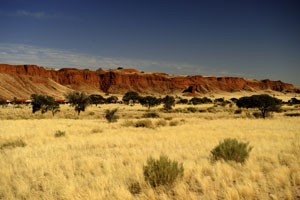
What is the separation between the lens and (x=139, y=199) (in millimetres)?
4332

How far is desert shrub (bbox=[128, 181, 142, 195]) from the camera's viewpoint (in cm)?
479

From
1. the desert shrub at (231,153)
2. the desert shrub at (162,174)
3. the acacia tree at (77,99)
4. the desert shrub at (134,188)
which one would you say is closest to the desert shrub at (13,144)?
the desert shrub at (134,188)

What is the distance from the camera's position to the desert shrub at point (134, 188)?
4.79 metres

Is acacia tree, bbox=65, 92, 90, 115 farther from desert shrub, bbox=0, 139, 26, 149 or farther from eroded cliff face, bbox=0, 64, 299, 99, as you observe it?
eroded cliff face, bbox=0, 64, 299, 99

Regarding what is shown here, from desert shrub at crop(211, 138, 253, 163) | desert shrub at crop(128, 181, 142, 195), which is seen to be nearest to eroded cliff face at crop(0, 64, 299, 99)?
desert shrub at crop(211, 138, 253, 163)

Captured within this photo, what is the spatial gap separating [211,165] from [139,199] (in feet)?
9.78

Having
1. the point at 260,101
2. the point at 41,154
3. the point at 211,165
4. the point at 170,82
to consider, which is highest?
the point at 170,82

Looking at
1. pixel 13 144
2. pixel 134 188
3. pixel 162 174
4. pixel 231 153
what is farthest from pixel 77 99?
pixel 162 174

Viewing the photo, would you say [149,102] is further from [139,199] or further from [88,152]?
[139,199]

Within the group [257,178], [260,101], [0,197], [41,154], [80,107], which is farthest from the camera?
[80,107]

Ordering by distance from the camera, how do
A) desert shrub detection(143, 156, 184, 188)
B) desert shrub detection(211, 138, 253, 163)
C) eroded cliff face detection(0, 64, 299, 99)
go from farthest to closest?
eroded cliff face detection(0, 64, 299, 99)
desert shrub detection(211, 138, 253, 163)
desert shrub detection(143, 156, 184, 188)

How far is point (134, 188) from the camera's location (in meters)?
4.94

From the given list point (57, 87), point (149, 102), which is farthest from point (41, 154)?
point (57, 87)

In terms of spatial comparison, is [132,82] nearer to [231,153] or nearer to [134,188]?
[231,153]
